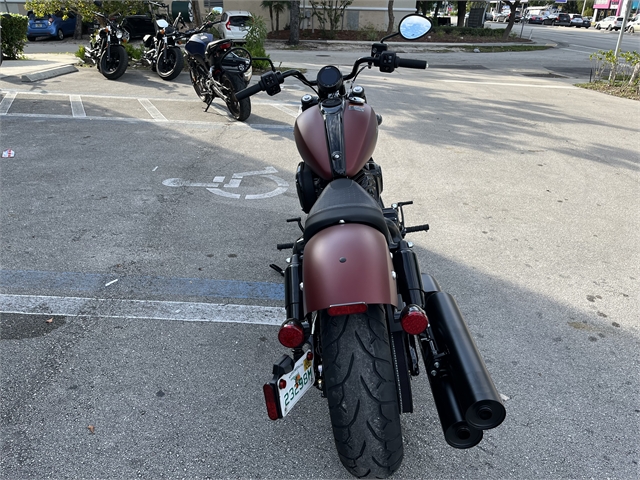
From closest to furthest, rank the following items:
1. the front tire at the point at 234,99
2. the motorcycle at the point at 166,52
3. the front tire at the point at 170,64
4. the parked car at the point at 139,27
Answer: the front tire at the point at 234,99, the motorcycle at the point at 166,52, the front tire at the point at 170,64, the parked car at the point at 139,27

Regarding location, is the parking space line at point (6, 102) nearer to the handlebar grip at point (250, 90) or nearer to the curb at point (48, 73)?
the curb at point (48, 73)

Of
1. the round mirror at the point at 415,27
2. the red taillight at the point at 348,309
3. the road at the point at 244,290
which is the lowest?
the road at the point at 244,290

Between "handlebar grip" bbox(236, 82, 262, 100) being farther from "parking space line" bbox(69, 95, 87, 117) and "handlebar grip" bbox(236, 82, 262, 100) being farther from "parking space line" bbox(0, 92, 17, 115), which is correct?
"parking space line" bbox(0, 92, 17, 115)

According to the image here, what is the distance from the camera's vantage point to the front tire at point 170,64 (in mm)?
11243

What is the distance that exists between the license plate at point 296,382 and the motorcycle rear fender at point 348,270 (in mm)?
241

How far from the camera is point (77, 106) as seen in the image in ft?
29.7

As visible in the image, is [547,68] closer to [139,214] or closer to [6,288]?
[139,214]

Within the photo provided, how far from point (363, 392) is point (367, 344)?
0.18 metres

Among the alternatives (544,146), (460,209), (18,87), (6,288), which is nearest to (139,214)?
(6,288)

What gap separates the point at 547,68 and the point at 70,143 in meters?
15.5

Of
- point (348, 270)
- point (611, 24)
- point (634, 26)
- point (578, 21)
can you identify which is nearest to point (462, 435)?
point (348, 270)

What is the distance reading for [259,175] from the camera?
19.9 ft

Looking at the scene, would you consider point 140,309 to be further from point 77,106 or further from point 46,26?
point 46,26

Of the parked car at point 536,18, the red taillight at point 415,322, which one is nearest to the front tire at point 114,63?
the red taillight at point 415,322
